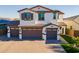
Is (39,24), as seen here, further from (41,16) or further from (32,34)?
(32,34)

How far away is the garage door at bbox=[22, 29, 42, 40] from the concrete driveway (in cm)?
17

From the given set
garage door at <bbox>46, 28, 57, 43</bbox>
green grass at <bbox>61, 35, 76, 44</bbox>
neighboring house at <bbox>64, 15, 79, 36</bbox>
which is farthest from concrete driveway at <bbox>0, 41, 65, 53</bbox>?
neighboring house at <bbox>64, 15, 79, 36</bbox>

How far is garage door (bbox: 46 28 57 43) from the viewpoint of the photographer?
243 inches

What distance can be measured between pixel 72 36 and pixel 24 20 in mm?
1324

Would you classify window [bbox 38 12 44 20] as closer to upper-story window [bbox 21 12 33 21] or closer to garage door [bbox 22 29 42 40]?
upper-story window [bbox 21 12 33 21]

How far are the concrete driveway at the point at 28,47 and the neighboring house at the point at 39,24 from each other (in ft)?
0.61

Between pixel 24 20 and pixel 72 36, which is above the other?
pixel 24 20

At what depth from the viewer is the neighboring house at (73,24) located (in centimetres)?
605

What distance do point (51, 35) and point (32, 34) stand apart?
0.51 meters

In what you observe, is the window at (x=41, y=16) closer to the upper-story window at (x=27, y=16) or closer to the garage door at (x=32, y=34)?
the upper-story window at (x=27, y=16)
